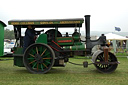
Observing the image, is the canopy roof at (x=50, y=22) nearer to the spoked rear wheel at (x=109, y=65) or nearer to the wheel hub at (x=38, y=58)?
Answer: the wheel hub at (x=38, y=58)

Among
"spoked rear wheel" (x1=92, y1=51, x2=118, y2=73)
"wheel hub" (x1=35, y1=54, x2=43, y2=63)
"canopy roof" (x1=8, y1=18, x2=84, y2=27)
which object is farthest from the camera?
"spoked rear wheel" (x1=92, y1=51, x2=118, y2=73)

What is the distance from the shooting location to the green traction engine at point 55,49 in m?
6.04

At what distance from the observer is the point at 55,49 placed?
6324 millimetres

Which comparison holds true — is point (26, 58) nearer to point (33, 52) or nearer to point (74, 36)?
point (33, 52)

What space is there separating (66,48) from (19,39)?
6.43 feet

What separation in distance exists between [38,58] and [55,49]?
71 centimetres

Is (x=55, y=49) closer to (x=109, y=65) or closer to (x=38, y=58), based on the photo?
(x=38, y=58)

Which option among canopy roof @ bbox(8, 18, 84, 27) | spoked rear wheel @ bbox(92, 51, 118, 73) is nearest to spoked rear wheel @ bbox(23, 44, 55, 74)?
canopy roof @ bbox(8, 18, 84, 27)

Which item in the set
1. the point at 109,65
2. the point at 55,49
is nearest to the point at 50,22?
the point at 55,49

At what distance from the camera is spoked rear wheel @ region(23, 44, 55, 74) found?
604cm

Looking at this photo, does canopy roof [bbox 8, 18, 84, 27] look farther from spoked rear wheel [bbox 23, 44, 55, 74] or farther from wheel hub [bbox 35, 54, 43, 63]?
wheel hub [bbox 35, 54, 43, 63]

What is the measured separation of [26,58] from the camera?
6.12 meters

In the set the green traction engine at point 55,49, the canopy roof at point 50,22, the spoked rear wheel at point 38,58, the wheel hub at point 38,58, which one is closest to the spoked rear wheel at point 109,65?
the green traction engine at point 55,49

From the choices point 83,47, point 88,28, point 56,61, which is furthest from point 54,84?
point 88,28
